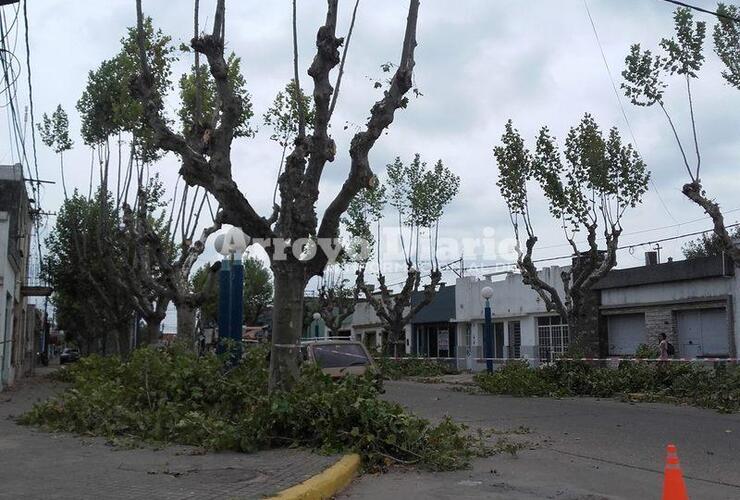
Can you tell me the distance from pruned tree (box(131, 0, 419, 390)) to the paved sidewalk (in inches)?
86.9

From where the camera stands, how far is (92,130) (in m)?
23.3

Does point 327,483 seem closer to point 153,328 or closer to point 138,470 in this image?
point 138,470

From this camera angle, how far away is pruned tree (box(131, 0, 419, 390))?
1070 centimetres

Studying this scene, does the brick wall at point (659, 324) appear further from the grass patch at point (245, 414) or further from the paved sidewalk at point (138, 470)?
the paved sidewalk at point (138, 470)

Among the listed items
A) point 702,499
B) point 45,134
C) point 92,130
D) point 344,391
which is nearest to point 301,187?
point 344,391

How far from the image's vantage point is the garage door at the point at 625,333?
26.6 m

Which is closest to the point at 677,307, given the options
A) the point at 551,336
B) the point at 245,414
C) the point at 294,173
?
the point at 551,336

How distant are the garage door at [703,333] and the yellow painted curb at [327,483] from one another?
17915 millimetres

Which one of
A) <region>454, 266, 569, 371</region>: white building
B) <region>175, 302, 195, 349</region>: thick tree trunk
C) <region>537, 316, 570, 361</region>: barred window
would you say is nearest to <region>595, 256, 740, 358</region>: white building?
<region>537, 316, 570, 361</region>: barred window

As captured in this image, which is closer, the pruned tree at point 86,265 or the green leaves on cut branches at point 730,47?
the green leaves on cut branches at point 730,47

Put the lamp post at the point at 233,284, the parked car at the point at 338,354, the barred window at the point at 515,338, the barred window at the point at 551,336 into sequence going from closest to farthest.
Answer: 1. the lamp post at the point at 233,284
2. the parked car at the point at 338,354
3. the barred window at the point at 551,336
4. the barred window at the point at 515,338

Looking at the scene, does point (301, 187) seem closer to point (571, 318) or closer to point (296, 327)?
point (296, 327)

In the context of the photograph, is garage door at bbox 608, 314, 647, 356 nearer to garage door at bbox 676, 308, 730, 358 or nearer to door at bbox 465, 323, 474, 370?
garage door at bbox 676, 308, 730, 358

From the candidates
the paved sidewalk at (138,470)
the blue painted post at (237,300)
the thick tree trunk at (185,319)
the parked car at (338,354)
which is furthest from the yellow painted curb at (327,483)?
the thick tree trunk at (185,319)
